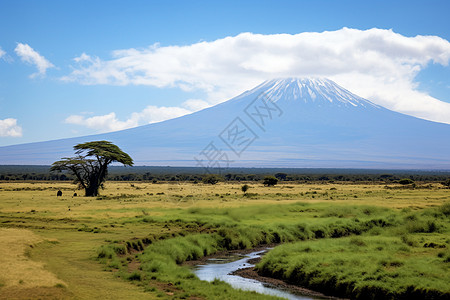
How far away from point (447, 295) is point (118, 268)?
46.6ft

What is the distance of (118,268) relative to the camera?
2266 cm

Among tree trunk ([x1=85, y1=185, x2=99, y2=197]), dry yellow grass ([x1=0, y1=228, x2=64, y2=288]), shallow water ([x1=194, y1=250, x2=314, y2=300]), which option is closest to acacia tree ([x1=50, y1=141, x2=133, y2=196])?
tree trunk ([x1=85, y1=185, x2=99, y2=197])

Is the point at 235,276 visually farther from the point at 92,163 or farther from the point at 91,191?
the point at 92,163

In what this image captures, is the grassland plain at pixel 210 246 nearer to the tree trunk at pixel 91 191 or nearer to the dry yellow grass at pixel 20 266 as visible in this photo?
the dry yellow grass at pixel 20 266

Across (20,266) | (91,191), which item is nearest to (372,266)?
(20,266)

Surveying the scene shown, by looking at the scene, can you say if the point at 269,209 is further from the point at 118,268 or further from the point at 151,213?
the point at 118,268

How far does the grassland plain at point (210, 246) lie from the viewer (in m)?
19.4

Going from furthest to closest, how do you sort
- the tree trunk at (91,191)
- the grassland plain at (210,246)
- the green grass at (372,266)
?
1. the tree trunk at (91,191)
2. the green grass at (372,266)
3. the grassland plain at (210,246)

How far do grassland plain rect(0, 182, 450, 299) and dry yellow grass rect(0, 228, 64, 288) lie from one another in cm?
9

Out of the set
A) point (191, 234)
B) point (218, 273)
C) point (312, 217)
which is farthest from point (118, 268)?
point (312, 217)

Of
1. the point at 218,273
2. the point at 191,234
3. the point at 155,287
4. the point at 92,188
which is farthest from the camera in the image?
the point at 92,188

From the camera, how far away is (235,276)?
979 inches

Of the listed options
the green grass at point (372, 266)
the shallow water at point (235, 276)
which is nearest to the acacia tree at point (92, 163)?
the shallow water at point (235, 276)

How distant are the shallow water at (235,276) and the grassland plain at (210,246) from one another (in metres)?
1.39
